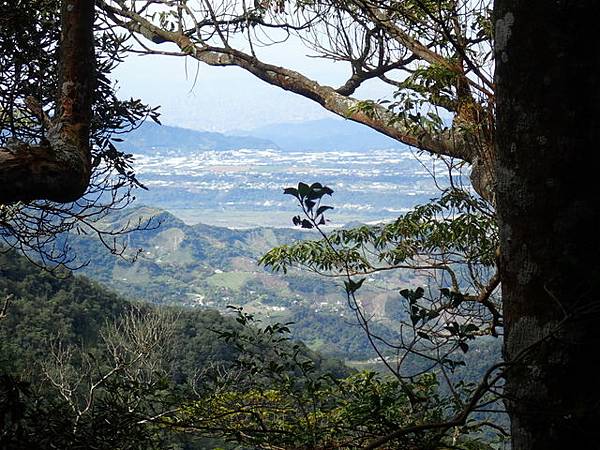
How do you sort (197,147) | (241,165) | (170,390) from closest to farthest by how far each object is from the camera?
1. (170,390)
2. (241,165)
3. (197,147)

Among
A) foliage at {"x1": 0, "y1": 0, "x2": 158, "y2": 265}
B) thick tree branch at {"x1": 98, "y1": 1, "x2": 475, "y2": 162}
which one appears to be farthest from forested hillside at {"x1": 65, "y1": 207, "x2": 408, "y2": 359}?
foliage at {"x1": 0, "y1": 0, "x2": 158, "y2": 265}

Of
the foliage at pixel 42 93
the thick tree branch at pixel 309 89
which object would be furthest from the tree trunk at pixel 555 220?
the thick tree branch at pixel 309 89

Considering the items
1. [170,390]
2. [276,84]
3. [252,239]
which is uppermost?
[276,84]

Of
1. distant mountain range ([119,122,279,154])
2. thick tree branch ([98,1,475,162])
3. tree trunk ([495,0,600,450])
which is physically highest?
distant mountain range ([119,122,279,154])

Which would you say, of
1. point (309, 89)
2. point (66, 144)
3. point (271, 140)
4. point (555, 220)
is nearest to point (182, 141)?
point (271, 140)

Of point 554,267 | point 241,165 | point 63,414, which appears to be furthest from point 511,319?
point 241,165

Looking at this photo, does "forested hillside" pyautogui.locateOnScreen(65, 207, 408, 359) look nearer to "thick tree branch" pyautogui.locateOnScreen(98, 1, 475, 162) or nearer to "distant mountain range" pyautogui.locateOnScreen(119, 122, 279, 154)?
"thick tree branch" pyautogui.locateOnScreen(98, 1, 475, 162)

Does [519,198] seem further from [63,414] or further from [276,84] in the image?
[276,84]
